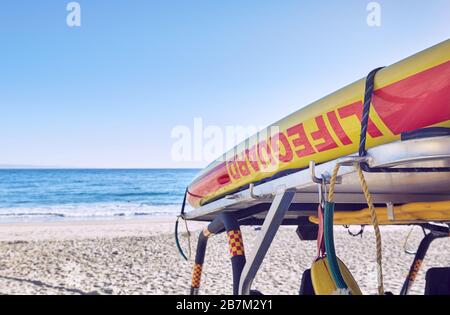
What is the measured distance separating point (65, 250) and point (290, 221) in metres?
8.92

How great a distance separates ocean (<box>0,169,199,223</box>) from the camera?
2553 centimetres

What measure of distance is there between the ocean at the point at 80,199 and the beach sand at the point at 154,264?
1284cm

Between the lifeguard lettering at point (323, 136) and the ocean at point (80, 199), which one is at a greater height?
the lifeguard lettering at point (323, 136)

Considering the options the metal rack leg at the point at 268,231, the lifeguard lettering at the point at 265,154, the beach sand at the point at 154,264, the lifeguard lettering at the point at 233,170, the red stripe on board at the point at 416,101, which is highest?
the red stripe on board at the point at 416,101

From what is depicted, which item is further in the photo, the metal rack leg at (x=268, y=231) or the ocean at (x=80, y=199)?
the ocean at (x=80, y=199)

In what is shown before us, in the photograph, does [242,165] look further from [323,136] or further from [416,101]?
[416,101]

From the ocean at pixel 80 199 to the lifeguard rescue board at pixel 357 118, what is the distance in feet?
74.1

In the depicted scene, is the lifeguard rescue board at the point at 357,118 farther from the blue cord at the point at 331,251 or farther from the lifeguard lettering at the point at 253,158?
the blue cord at the point at 331,251

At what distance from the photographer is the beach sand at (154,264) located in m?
6.83

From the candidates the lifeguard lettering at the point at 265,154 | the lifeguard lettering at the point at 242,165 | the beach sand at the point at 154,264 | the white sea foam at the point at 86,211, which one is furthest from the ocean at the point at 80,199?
the lifeguard lettering at the point at 265,154

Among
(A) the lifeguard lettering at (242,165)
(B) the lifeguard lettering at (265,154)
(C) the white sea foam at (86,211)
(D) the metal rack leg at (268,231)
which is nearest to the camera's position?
(D) the metal rack leg at (268,231)

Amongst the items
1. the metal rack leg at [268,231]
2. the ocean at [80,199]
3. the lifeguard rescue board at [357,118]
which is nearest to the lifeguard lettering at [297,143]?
the lifeguard rescue board at [357,118]

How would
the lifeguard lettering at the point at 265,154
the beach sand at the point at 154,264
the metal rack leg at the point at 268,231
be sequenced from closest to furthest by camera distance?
the metal rack leg at the point at 268,231 < the lifeguard lettering at the point at 265,154 < the beach sand at the point at 154,264
